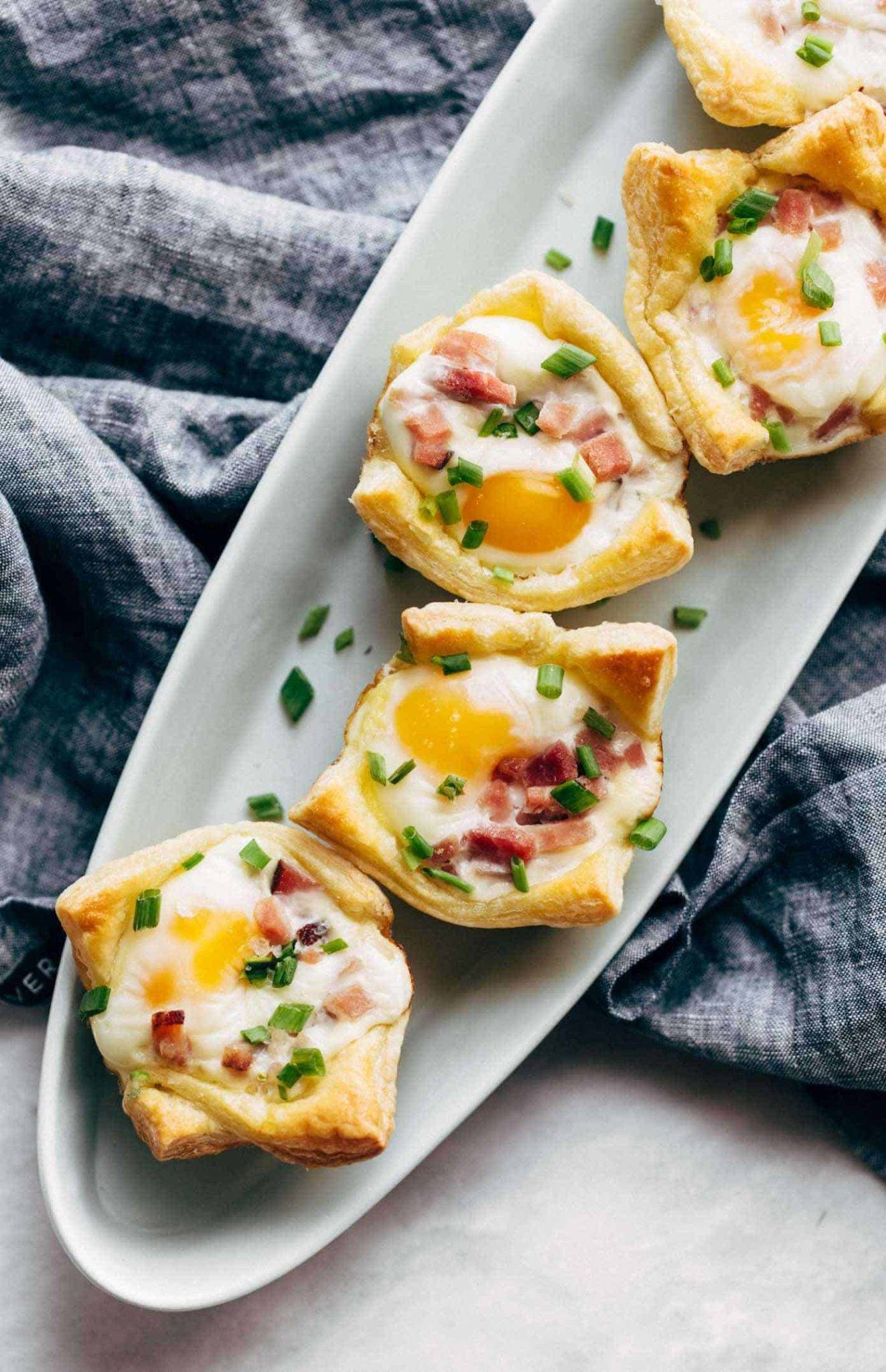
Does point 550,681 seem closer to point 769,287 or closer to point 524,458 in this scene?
point 524,458

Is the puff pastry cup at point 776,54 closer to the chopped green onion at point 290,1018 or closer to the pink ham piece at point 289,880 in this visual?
the pink ham piece at point 289,880

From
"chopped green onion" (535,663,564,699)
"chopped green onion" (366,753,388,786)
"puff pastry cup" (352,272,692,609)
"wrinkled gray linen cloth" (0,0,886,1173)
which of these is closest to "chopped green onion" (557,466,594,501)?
"puff pastry cup" (352,272,692,609)

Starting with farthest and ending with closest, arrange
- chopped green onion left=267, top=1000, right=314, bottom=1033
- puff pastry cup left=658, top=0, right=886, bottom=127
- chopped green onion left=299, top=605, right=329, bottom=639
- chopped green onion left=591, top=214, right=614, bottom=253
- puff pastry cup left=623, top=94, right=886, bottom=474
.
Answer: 1. chopped green onion left=591, top=214, right=614, bottom=253
2. chopped green onion left=299, top=605, right=329, bottom=639
3. puff pastry cup left=658, top=0, right=886, bottom=127
4. puff pastry cup left=623, top=94, right=886, bottom=474
5. chopped green onion left=267, top=1000, right=314, bottom=1033

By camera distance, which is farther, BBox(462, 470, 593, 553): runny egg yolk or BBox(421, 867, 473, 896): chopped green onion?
BBox(462, 470, 593, 553): runny egg yolk

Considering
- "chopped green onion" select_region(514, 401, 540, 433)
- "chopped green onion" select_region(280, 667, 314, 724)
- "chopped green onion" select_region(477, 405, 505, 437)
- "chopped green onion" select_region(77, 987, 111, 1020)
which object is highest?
"chopped green onion" select_region(514, 401, 540, 433)

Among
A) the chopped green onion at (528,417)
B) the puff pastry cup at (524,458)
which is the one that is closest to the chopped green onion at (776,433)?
the puff pastry cup at (524,458)

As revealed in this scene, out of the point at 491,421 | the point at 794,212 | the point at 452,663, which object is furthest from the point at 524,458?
the point at 794,212

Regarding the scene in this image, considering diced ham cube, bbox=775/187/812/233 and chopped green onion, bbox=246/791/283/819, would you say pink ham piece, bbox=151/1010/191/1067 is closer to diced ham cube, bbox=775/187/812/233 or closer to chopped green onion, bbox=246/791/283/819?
chopped green onion, bbox=246/791/283/819

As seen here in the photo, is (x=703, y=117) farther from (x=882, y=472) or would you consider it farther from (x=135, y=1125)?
(x=135, y=1125)
